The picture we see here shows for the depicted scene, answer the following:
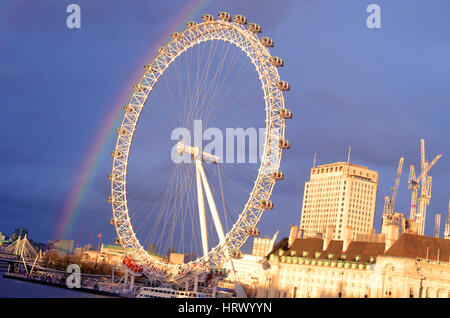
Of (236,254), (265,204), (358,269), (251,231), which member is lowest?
(358,269)

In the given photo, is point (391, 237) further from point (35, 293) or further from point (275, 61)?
point (35, 293)

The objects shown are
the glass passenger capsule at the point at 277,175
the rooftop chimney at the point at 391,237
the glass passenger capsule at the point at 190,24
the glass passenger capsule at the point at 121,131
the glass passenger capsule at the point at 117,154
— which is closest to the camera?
the glass passenger capsule at the point at 277,175

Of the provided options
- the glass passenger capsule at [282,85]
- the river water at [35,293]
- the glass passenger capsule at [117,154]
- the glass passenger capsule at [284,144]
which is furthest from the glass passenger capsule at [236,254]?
the river water at [35,293]

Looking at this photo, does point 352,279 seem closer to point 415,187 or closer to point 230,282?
point 230,282

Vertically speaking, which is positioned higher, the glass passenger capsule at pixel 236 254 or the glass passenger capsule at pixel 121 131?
the glass passenger capsule at pixel 121 131

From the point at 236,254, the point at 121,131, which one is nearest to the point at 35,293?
the point at 121,131

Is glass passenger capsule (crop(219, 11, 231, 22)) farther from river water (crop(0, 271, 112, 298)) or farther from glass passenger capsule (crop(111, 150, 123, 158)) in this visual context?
river water (crop(0, 271, 112, 298))

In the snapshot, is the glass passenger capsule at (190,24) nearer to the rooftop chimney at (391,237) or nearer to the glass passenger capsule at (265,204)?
the glass passenger capsule at (265,204)

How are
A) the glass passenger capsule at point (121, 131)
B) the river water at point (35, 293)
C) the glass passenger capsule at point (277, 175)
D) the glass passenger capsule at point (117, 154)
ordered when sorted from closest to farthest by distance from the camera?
1. the glass passenger capsule at point (277, 175)
2. the river water at point (35, 293)
3. the glass passenger capsule at point (121, 131)
4. the glass passenger capsule at point (117, 154)

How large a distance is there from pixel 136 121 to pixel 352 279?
42.8 m

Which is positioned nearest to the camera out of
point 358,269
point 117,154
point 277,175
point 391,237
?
point 277,175

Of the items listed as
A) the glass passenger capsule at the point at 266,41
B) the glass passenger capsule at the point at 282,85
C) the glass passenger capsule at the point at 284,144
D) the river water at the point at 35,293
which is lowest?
the river water at the point at 35,293

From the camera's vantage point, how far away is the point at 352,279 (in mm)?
99188
